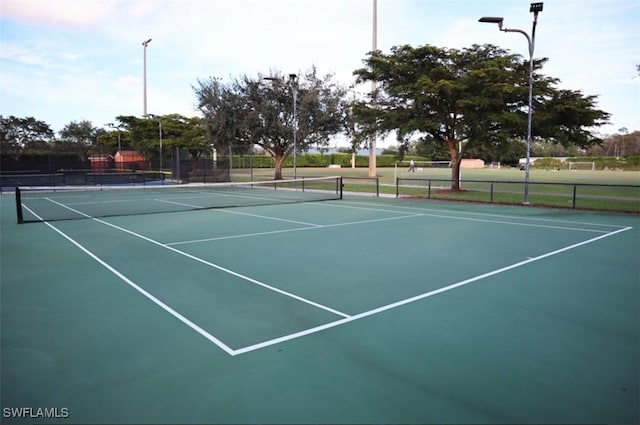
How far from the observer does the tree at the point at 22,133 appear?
5206 centimetres

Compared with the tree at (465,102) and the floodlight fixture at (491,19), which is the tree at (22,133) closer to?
the tree at (465,102)

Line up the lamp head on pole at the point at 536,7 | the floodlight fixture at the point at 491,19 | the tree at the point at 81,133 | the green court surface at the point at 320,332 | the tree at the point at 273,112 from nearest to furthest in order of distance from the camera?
the green court surface at the point at 320,332 < the lamp head on pole at the point at 536,7 < the floodlight fixture at the point at 491,19 < the tree at the point at 273,112 < the tree at the point at 81,133

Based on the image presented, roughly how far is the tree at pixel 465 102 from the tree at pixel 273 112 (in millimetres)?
7117

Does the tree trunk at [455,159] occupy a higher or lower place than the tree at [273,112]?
lower

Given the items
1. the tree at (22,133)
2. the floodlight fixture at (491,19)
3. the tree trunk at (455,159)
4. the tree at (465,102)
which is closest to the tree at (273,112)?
the tree at (465,102)

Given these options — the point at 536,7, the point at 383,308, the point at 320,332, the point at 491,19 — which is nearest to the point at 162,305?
the point at 320,332

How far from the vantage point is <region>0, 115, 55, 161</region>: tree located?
2050 inches

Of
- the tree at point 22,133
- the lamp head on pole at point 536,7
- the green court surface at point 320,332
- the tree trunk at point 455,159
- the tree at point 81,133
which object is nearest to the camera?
the green court surface at point 320,332

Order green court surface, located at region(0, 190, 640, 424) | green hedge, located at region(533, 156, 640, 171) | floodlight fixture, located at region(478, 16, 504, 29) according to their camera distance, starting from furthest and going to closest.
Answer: green hedge, located at region(533, 156, 640, 171) < floodlight fixture, located at region(478, 16, 504, 29) < green court surface, located at region(0, 190, 640, 424)

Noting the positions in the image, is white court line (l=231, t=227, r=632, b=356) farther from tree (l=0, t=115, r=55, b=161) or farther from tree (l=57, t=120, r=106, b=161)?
tree (l=57, t=120, r=106, b=161)

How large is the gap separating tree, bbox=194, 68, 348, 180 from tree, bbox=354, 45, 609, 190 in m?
7.12

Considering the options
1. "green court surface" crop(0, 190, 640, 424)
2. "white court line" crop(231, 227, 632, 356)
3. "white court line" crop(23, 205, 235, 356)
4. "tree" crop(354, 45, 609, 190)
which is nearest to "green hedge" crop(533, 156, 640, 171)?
"tree" crop(354, 45, 609, 190)

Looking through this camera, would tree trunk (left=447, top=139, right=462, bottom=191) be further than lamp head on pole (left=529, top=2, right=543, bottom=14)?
Yes

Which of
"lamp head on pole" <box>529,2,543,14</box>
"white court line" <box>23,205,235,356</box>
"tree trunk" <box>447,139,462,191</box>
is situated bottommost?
"white court line" <box>23,205,235,356</box>
